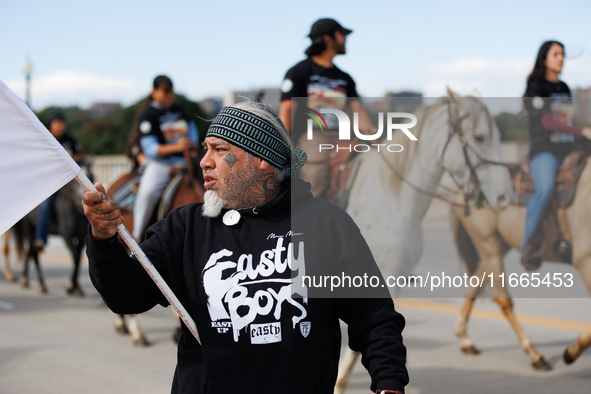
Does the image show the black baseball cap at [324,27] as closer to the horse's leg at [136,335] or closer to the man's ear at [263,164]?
the man's ear at [263,164]

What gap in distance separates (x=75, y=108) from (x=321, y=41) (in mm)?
83001

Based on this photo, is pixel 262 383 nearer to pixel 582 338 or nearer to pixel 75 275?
pixel 582 338

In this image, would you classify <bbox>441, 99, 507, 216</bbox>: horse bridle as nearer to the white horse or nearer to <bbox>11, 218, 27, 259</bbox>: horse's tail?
the white horse

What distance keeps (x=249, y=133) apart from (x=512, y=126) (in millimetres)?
3280

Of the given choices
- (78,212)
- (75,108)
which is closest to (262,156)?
(78,212)

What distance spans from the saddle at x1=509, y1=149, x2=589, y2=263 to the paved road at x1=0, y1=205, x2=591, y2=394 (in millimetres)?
486

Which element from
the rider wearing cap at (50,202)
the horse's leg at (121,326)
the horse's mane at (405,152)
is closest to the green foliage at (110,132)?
the rider wearing cap at (50,202)

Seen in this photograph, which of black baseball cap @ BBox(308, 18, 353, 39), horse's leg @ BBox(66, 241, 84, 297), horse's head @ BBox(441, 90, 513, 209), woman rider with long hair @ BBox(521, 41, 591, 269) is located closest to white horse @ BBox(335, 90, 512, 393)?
horse's head @ BBox(441, 90, 513, 209)

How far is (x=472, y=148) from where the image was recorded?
464 cm

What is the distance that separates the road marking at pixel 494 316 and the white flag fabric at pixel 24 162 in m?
5.62

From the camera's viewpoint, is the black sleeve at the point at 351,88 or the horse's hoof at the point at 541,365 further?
the horse's hoof at the point at 541,365

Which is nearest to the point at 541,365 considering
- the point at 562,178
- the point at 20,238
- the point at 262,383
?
the point at 562,178

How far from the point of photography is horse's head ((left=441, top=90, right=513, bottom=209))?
4.62 meters

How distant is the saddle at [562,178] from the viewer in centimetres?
496
